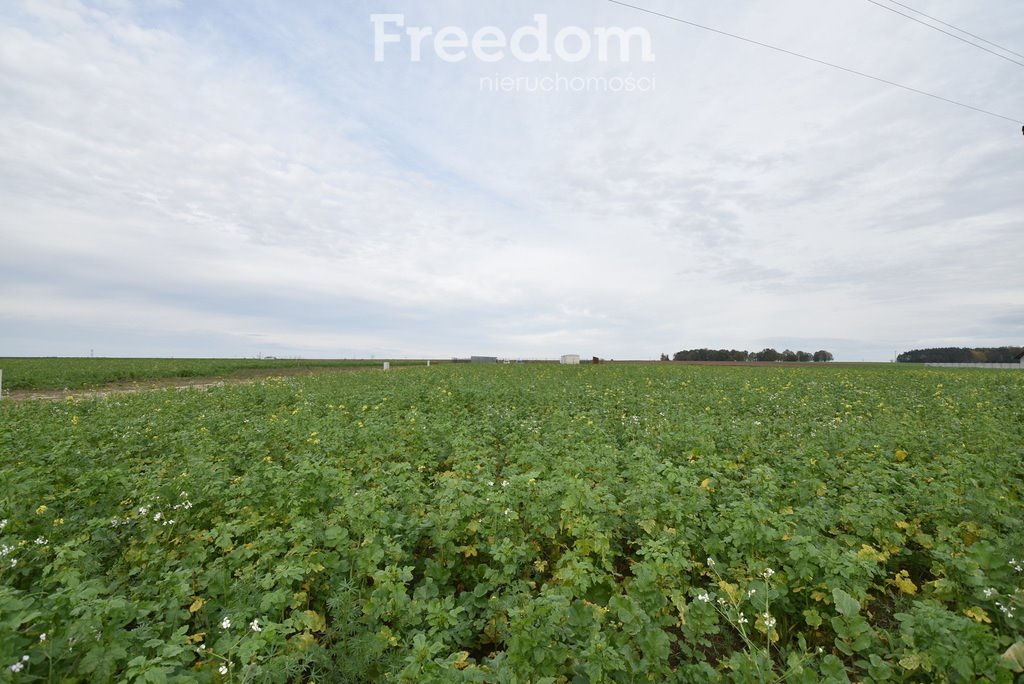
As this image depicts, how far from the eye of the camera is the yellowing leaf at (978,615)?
326 cm

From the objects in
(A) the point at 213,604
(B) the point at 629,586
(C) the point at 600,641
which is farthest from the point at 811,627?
(A) the point at 213,604

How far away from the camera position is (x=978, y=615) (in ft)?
10.8

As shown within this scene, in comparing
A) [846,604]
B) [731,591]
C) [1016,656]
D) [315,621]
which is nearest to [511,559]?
[315,621]

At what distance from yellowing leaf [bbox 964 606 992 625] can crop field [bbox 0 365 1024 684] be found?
5 cm

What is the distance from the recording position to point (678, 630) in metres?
4.04

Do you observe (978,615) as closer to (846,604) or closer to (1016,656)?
(1016,656)

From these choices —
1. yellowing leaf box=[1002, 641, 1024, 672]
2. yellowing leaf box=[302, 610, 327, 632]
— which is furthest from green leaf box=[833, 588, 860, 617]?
yellowing leaf box=[302, 610, 327, 632]

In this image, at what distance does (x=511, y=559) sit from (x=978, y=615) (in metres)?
3.61

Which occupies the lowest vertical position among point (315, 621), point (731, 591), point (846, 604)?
point (315, 621)

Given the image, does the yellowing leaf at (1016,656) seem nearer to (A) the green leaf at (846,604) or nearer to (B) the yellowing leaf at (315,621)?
(A) the green leaf at (846,604)

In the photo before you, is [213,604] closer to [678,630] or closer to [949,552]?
[678,630]

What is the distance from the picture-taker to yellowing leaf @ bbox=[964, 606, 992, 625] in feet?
10.7

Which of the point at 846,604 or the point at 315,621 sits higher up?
the point at 846,604

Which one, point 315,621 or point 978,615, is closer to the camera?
point 978,615
